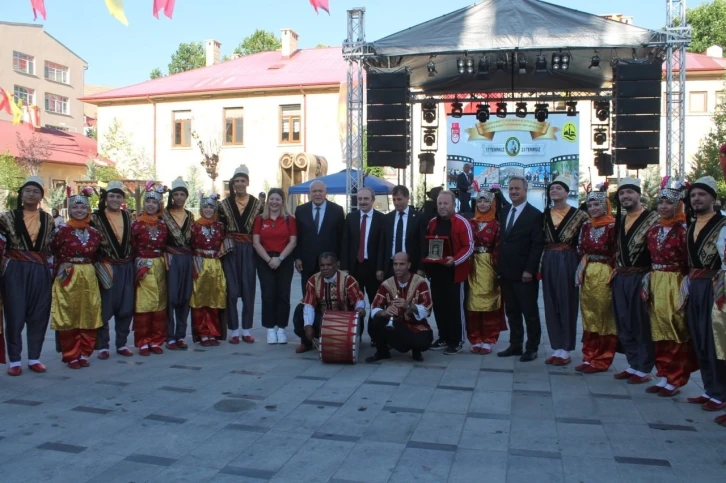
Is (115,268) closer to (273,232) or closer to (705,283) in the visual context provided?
(273,232)

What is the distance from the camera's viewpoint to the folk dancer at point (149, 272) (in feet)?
20.7

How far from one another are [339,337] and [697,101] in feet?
85.5

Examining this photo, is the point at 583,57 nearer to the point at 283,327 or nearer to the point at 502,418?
the point at 283,327

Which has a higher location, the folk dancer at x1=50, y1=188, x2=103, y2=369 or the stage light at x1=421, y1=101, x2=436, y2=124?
the stage light at x1=421, y1=101, x2=436, y2=124

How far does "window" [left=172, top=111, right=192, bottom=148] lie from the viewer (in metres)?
30.2

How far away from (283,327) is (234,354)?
2.41 feet

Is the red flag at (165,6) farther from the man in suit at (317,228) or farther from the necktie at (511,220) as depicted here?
the necktie at (511,220)

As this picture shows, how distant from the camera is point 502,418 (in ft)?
14.9

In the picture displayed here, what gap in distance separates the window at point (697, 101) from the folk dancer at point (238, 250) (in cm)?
2522

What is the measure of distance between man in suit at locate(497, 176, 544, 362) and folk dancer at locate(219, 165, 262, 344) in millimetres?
2501

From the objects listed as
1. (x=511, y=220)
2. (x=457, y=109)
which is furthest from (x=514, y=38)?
(x=511, y=220)

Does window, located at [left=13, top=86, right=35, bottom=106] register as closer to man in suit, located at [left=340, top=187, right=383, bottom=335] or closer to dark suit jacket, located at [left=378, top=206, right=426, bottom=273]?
man in suit, located at [left=340, top=187, right=383, bottom=335]

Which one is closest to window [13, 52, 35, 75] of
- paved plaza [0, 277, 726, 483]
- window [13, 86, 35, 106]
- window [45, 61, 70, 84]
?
window [13, 86, 35, 106]

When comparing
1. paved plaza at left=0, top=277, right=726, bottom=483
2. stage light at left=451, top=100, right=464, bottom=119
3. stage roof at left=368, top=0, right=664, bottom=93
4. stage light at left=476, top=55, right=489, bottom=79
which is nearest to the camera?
paved plaza at left=0, top=277, right=726, bottom=483
